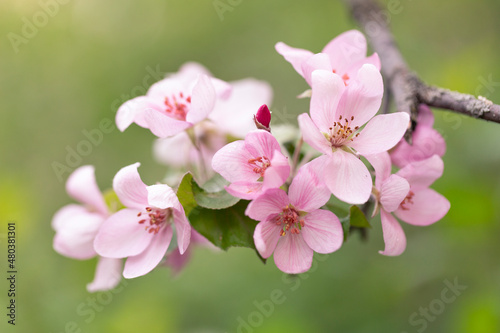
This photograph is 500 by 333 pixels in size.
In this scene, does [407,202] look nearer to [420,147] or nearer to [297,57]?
[420,147]

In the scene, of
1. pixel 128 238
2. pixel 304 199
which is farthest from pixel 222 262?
pixel 304 199

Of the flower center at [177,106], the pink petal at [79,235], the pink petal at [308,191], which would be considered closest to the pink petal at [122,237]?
the pink petal at [79,235]

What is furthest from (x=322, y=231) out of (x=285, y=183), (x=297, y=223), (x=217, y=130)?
(x=217, y=130)

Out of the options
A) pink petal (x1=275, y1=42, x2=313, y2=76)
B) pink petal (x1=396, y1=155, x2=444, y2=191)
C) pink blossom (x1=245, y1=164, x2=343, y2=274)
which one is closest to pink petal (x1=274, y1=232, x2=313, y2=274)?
pink blossom (x1=245, y1=164, x2=343, y2=274)

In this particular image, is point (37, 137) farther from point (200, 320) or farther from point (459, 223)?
point (459, 223)

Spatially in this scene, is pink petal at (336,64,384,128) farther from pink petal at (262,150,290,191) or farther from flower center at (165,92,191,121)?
flower center at (165,92,191,121)

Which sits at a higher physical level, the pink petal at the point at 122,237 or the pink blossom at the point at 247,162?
the pink blossom at the point at 247,162

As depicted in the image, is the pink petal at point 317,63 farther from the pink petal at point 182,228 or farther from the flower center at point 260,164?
the pink petal at point 182,228
